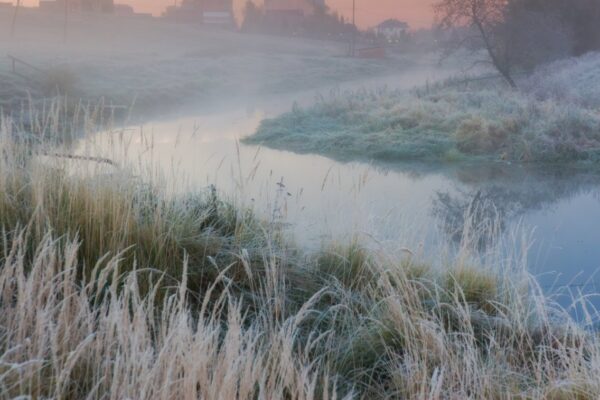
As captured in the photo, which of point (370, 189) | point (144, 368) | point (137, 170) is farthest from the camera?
point (370, 189)

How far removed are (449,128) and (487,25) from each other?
587 cm

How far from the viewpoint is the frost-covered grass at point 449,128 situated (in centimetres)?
843

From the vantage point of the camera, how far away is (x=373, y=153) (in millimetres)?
8398

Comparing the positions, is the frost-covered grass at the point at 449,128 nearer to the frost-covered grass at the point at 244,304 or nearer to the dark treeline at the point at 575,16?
the dark treeline at the point at 575,16

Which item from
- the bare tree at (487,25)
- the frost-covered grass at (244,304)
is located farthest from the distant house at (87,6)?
the frost-covered grass at (244,304)

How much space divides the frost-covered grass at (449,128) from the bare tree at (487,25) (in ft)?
7.76

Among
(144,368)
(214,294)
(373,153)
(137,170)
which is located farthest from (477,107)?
(144,368)

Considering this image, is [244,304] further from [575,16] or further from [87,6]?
[87,6]

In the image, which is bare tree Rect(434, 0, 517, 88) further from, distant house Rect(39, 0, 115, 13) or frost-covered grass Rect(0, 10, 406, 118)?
distant house Rect(39, 0, 115, 13)

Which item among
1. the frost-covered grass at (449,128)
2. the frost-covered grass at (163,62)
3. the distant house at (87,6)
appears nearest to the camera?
the frost-covered grass at (449,128)

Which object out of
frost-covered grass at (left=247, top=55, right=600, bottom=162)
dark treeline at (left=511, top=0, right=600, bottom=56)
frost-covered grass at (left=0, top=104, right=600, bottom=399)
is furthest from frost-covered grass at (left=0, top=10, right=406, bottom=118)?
frost-covered grass at (left=0, top=104, right=600, bottom=399)

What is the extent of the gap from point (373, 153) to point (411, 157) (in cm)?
49

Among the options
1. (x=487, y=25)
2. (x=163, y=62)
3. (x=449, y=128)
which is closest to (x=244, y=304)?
(x=449, y=128)

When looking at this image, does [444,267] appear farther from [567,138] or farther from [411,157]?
[567,138]
